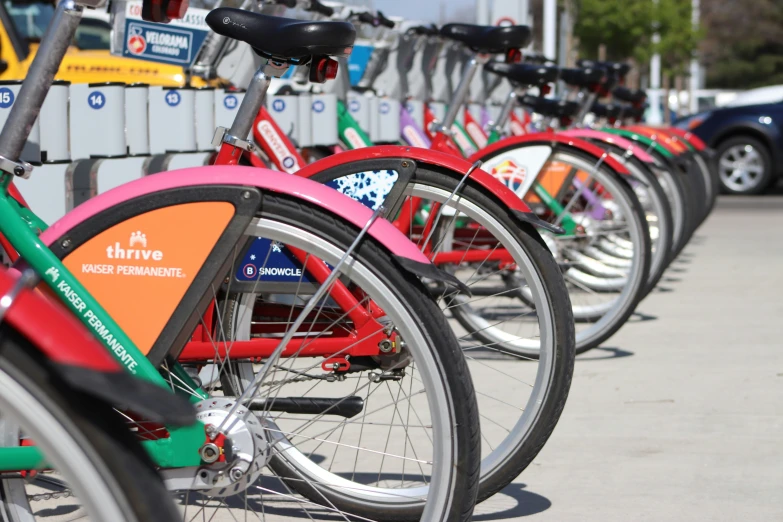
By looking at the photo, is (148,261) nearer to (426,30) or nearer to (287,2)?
(287,2)

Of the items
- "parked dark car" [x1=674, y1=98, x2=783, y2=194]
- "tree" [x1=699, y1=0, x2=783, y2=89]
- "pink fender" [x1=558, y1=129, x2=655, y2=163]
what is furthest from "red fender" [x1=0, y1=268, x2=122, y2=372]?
"tree" [x1=699, y1=0, x2=783, y2=89]

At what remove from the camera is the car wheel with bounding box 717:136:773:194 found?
15773mm

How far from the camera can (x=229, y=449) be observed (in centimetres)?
227

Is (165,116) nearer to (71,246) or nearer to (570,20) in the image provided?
(71,246)

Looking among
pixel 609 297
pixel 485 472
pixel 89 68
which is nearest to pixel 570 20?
pixel 89 68

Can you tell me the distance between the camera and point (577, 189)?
19.2ft

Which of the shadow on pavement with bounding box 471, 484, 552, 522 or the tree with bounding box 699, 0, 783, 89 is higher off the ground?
the shadow on pavement with bounding box 471, 484, 552, 522

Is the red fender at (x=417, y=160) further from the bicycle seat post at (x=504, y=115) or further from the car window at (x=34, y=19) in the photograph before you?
the car window at (x=34, y=19)

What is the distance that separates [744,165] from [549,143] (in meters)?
11.2

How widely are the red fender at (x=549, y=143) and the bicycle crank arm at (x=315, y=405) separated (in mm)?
2890

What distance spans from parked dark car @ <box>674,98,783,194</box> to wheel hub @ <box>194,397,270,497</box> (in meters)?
14.1

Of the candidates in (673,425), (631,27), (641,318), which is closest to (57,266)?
(673,425)

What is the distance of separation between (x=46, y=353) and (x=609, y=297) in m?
5.17

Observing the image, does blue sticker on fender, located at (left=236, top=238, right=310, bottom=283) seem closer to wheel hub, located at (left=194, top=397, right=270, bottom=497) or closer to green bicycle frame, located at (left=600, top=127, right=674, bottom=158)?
wheel hub, located at (left=194, top=397, right=270, bottom=497)
